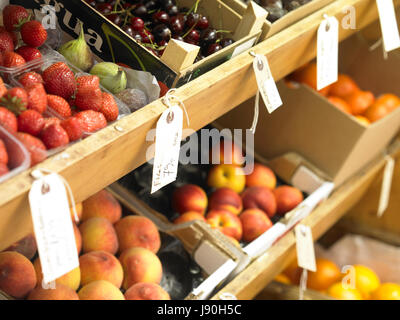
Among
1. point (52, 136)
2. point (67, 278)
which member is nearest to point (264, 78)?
point (52, 136)

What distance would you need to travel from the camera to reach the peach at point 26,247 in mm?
1273

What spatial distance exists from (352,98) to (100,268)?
1242 mm

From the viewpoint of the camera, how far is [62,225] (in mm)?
839

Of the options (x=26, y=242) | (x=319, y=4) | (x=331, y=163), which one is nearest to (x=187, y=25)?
(x=319, y=4)

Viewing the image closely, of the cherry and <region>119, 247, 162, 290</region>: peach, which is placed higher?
the cherry

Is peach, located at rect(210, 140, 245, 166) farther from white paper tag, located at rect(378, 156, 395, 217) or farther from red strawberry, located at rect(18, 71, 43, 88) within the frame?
red strawberry, located at rect(18, 71, 43, 88)

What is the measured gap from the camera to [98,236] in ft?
4.67

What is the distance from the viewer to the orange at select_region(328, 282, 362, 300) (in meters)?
1.83

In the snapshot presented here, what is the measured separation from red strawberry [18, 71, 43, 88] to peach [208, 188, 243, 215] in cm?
87

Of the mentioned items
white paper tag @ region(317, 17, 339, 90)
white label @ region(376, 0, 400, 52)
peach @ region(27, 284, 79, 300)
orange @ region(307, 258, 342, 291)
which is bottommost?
orange @ region(307, 258, 342, 291)

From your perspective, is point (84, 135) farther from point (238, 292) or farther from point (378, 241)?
point (378, 241)

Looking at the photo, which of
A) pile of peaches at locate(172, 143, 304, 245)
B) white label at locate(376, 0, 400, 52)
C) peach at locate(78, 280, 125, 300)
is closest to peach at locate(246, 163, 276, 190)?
pile of peaches at locate(172, 143, 304, 245)

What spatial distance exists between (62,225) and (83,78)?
14.1 inches

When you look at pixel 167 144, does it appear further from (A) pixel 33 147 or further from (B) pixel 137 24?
(B) pixel 137 24
